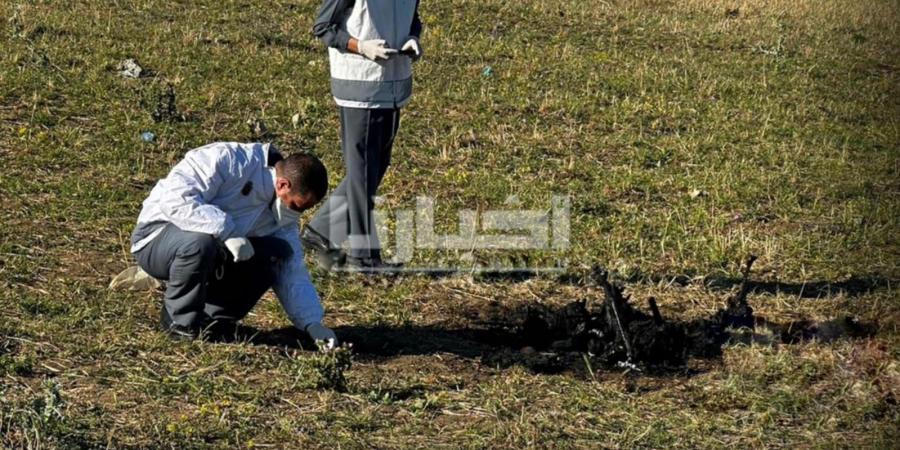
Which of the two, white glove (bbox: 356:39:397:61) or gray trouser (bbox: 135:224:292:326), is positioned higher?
white glove (bbox: 356:39:397:61)

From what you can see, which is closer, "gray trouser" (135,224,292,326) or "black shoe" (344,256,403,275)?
"gray trouser" (135,224,292,326)

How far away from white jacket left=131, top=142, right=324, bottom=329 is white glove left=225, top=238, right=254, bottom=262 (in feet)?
0.26

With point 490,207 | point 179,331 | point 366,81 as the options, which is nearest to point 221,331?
point 179,331

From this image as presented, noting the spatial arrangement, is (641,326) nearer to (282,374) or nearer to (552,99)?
(282,374)

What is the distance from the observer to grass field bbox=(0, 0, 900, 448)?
5.61m

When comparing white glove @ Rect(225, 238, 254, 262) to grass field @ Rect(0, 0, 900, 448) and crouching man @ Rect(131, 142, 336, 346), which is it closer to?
crouching man @ Rect(131, 142, 336, 346)

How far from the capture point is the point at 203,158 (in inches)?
235

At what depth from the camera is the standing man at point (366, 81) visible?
278 inches

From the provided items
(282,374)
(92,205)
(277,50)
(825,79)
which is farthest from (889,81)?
(282,374)

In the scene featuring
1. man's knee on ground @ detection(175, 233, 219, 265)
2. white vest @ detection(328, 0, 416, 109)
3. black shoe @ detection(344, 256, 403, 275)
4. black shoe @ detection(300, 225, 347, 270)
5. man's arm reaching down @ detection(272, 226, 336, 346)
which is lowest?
black shoe @ detection(344, 256, 403, 275)

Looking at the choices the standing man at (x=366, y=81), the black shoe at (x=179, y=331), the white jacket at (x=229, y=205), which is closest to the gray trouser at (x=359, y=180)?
the standing man at (x=366, y=81)

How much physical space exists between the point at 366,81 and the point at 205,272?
1.64 meters

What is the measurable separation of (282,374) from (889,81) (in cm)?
932

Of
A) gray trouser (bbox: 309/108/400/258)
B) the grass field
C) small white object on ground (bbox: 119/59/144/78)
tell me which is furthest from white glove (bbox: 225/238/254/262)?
small white object on ground (bbox: 119/59/144/78)
